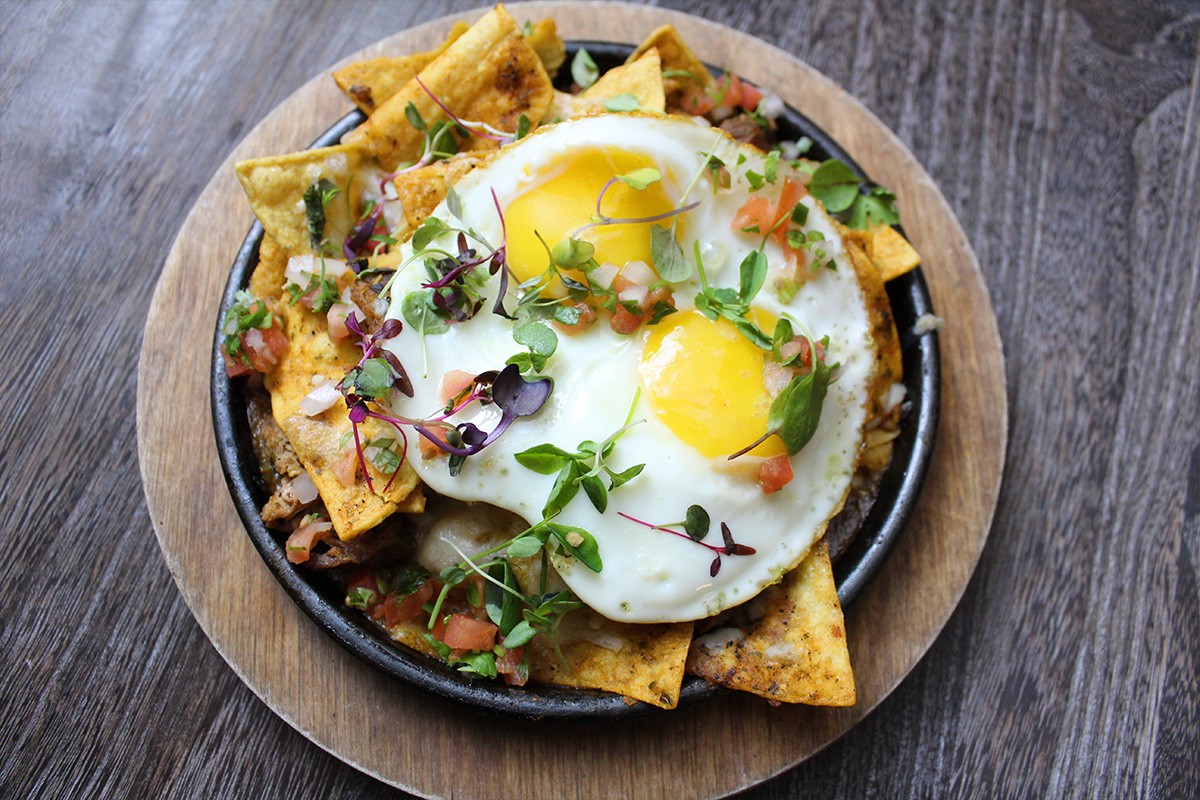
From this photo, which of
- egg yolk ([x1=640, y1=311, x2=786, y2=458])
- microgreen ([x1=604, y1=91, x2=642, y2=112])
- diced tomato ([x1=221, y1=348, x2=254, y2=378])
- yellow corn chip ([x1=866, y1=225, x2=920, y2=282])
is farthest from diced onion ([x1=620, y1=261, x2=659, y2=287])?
diced tomato ([x1=221, y1=348, x2=254, y2=378])

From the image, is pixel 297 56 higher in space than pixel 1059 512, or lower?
Answer: higher

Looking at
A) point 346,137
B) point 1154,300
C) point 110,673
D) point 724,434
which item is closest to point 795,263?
point 724,434

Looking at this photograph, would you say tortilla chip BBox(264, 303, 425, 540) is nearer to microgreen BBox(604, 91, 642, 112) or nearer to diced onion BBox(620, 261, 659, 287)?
diced onion BBox(620, 261, 659, 287)

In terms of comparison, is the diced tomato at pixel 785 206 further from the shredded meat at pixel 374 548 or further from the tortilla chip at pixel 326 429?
the shredded meat at pixel 374 548

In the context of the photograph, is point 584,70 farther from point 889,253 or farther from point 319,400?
point 319,400

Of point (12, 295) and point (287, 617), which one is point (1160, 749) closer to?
point (287, 617)
